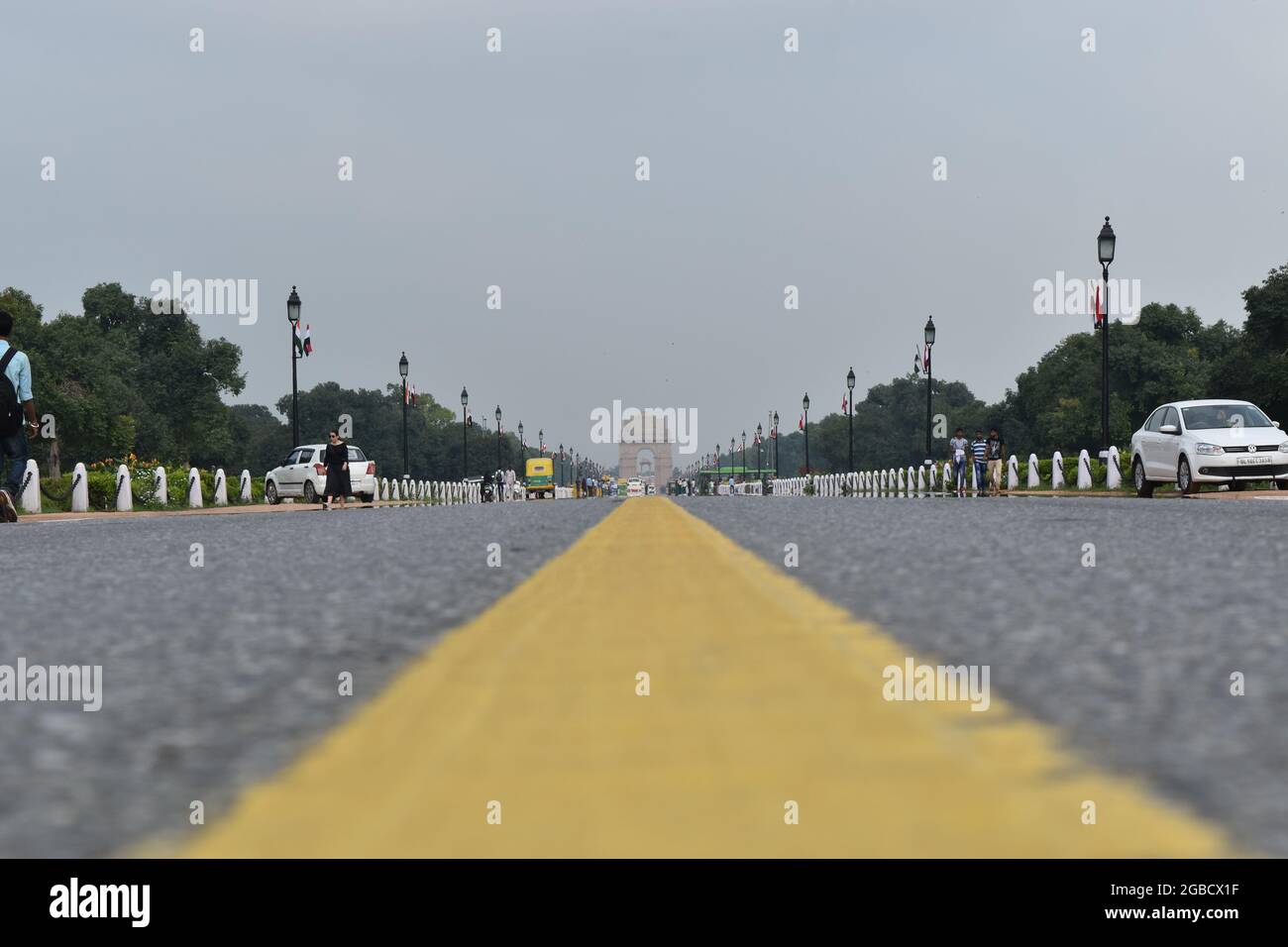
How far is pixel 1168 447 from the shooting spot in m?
25.7

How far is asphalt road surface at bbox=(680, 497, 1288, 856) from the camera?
10.7ft

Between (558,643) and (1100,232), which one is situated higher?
(1100,232)

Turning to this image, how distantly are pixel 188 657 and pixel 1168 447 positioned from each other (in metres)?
23.8

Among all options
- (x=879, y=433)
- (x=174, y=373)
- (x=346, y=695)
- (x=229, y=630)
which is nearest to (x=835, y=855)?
(x=346, y=695)

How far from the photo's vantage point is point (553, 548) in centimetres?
1243

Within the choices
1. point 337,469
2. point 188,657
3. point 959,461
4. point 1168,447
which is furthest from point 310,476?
point 188,657

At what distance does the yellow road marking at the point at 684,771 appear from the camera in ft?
8.59

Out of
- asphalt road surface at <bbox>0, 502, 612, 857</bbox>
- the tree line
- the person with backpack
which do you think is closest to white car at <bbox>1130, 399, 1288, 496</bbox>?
asphalt road surface at <bbox>0, 502, 612, 857</bbox>

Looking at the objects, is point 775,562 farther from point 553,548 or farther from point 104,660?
point 104,660

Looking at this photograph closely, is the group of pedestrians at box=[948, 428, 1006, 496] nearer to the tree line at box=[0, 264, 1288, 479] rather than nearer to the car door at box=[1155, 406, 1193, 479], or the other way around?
the car door at box=[1155, 406, 1193, 479]

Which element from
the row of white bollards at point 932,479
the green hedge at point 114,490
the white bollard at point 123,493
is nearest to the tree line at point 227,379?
the row of white bollards at point 932,479

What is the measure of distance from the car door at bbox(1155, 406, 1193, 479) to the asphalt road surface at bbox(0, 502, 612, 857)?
17.4 metres

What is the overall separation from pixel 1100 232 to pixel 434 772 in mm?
34935

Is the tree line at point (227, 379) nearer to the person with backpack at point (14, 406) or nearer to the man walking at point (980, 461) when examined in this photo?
the man walking at point (980, 461)
